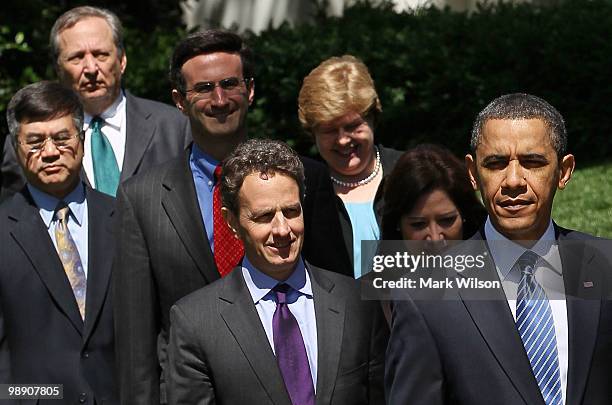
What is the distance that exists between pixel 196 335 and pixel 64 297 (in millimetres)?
1051

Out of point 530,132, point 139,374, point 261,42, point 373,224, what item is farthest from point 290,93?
point 530,132

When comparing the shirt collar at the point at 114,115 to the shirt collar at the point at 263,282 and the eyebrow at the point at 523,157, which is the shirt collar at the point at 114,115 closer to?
the shirt collar at the point at 263,282

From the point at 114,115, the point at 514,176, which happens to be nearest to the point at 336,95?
the point at 114,115

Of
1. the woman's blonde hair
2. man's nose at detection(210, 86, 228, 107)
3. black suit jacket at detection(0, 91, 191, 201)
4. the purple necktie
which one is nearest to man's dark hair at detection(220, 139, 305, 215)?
the purple necktie

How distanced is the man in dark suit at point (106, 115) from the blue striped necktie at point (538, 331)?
2747 millimetres

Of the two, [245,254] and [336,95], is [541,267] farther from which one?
[336,95]

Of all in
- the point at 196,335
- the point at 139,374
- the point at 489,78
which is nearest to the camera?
the point at 196,335

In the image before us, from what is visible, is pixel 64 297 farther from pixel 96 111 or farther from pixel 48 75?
pixel 48 75

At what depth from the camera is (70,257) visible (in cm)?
534

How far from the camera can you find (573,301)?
3.91 m

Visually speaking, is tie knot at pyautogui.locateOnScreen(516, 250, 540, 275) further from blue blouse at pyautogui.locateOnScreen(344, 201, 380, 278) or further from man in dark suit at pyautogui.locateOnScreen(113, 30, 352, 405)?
blue blouse at pyautogui.locateOnScreen(344, 201, 380, 278)

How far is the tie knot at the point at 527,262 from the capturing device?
13.1ft

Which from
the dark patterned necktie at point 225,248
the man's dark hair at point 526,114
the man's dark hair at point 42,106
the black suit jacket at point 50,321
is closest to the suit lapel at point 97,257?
the black suit jacket at point 50,321

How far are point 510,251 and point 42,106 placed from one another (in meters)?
2.34
